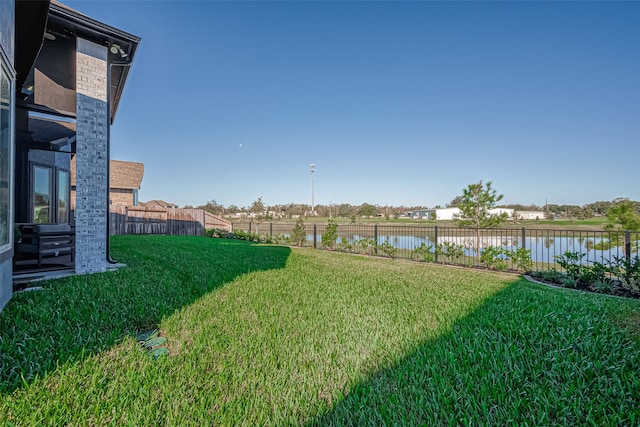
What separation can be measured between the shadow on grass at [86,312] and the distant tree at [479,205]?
34.0 feet

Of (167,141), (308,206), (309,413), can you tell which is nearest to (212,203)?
(308,206)

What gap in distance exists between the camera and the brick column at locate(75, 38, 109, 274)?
4578 millimetres

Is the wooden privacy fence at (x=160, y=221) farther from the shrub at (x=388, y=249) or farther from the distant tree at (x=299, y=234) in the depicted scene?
the shrub at (x=388, y=249)

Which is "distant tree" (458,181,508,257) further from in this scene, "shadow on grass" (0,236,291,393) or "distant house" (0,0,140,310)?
"distant house" (0,0,140,310)

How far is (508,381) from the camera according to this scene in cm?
182

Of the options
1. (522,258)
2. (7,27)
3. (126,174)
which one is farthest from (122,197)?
(522,258)

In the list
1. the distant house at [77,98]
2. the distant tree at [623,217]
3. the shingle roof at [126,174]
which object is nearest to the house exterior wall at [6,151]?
the distant house at [77,98]

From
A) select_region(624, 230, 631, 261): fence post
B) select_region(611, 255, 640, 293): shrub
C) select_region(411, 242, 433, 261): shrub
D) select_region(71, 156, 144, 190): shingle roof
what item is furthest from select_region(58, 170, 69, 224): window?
select_region(624, 230, 631, 261): fence post

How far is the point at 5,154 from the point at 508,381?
4.51 meters

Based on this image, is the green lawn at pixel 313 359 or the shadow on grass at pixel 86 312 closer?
the green lawn at pixel 313 359

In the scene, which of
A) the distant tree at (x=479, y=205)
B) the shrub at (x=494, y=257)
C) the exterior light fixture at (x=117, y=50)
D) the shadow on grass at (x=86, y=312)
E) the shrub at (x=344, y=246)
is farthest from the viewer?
the distant tree at (x=479, y=205)

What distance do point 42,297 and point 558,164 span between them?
2181 cm

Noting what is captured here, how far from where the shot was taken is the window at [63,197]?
829 centimetres

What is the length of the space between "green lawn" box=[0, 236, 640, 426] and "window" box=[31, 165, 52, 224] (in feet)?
17.6
